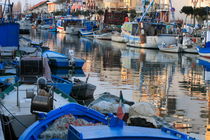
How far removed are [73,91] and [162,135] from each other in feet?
35.7

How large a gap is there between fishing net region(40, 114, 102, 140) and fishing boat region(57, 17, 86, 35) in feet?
250

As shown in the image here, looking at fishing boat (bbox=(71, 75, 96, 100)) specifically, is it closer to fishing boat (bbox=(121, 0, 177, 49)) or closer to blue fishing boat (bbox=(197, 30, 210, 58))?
blue fishing boat (bbox=(197, 30, 210, 58))

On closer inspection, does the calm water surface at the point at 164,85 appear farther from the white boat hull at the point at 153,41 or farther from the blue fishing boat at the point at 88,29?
the blue fishing boat at the point at 88,29

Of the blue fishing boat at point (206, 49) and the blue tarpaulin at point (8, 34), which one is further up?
the blue tarpaulin at point (8, 34)

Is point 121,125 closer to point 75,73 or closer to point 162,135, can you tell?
point 162,135

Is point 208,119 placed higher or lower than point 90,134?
lower

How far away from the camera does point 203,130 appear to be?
14117 mm

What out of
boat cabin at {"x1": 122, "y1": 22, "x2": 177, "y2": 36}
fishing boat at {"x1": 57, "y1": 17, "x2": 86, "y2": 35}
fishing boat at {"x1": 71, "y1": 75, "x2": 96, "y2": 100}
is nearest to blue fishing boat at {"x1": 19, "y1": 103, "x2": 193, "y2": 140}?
fishing boat at {"x1": 71, "y1": 75, "x2": 96, "y2": 100}

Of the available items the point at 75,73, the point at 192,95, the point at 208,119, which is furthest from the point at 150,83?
the point at 208,119

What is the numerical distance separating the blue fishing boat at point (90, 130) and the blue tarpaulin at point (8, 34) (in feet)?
62.4

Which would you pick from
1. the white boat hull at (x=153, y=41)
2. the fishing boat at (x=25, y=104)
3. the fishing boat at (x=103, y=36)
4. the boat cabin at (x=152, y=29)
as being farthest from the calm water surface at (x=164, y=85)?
the fishing boat at (x=103, y=36)

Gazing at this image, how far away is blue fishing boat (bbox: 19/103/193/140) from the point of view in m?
7.90

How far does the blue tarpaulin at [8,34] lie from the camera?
29.0 meters

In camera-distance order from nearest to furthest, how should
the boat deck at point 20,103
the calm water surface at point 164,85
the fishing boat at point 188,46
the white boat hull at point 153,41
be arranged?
the boat deck at point 20,103 < the calm water surface at point 164,85 < the fishing boat at point 188,46 < the white boat hull at point 153,41
